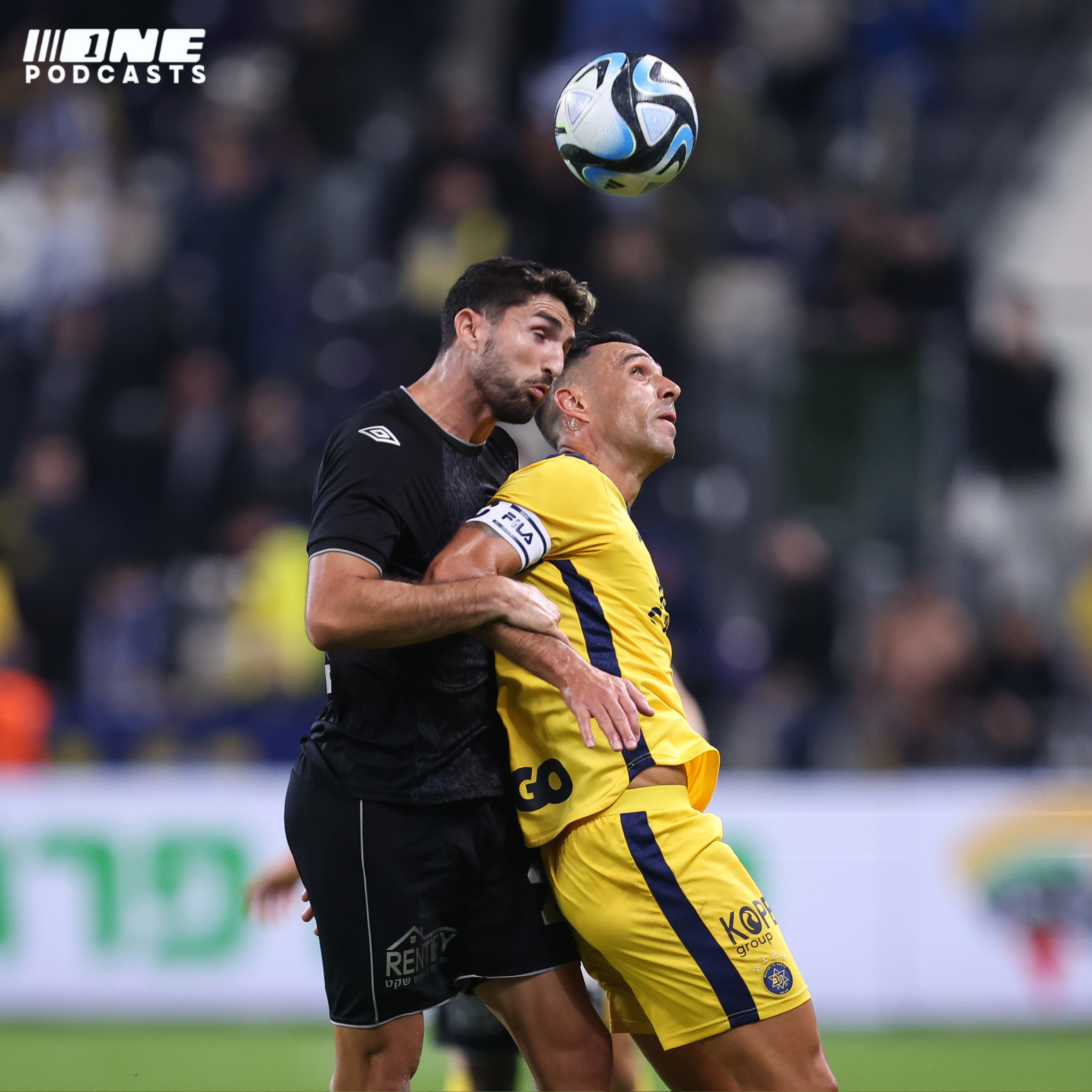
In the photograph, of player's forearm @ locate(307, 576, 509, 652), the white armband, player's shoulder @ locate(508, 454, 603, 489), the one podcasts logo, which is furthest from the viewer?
the one podcasts logo

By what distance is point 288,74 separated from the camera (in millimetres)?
10836

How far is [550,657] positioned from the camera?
11.6 ft

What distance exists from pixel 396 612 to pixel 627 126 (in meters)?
1.70

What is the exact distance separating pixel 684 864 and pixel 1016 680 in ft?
17.8

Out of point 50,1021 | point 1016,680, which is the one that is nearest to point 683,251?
point 1016,680

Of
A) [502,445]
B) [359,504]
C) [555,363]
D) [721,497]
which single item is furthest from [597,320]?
[359,504]

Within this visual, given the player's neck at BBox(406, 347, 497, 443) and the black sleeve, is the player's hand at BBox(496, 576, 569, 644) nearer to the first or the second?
the black sleeve

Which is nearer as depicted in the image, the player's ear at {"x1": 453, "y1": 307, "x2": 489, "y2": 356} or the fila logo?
the fila logo

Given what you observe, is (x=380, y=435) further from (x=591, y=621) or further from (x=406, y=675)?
(x=591, y=621)

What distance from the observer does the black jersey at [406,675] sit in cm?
367

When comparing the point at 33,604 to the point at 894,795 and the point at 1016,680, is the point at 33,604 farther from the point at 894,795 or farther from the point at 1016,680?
the point at 1016,680

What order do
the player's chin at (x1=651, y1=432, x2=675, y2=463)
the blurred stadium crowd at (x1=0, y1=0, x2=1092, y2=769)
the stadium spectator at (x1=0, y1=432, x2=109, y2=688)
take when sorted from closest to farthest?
the player's chin at (x1=651, y1=432, x2=675, y2=463) → the blurred stadium crowd at (x1=0, y1=0, x2=1092, y2=769) → the stadium spectator at (x1=0, y1=432, x2=109, y2=688)

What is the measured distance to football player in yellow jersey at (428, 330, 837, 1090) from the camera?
11.5 ft

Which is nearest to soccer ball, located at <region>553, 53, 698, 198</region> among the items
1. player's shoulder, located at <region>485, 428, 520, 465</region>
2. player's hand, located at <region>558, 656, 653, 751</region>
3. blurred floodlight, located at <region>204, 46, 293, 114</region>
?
player's shoulder, located at <region>485, 428, 520, 465</region>
